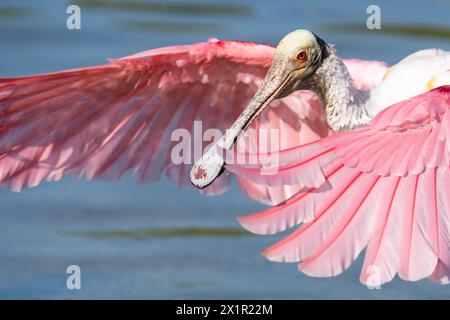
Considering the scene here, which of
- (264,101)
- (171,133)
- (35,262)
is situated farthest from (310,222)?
(35,262)

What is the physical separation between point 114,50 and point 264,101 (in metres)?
4.36

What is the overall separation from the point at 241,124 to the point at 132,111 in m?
0.87

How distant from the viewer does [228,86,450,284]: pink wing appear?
662 centimetres

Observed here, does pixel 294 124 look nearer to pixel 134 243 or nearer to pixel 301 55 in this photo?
pixel 301 55

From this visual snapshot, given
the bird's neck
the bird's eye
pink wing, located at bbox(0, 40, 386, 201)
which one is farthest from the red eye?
pink wing, located at bbox(0, 40, 386, 201)

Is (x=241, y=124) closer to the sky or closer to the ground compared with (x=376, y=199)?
closer to the sky

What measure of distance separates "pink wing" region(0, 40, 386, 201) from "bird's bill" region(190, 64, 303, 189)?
281mm

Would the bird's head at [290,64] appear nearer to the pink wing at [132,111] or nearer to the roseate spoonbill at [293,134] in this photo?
the roseate spoonbill at [293,134]

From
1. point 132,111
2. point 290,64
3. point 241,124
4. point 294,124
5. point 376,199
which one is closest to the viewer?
point 376,199

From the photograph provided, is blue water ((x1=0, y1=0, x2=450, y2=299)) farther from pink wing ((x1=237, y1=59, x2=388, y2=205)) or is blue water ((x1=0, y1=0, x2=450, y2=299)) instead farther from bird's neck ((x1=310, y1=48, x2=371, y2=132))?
bird's neck ((x1=310, y1=48, x2=371, y2=132))

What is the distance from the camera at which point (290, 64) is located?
762 cm

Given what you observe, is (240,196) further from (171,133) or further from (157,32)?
(157,32)

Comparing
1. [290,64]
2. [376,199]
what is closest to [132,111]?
[290,64]
